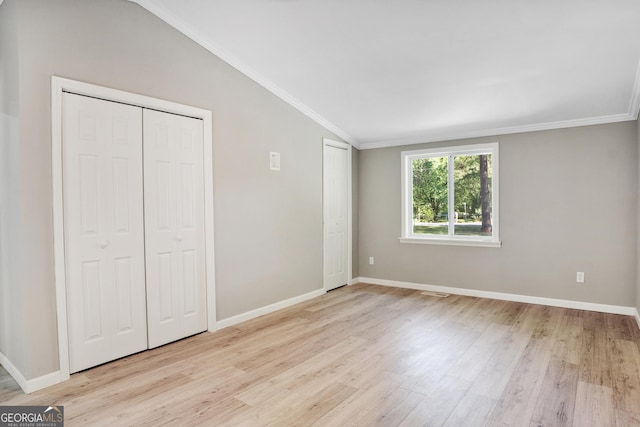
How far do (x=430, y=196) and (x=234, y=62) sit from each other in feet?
10.8

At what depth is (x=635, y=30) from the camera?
8.13ft

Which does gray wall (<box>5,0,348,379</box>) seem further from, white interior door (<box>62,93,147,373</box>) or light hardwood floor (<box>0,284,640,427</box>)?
light hardwood floor (<box>0,284,640,427</box>)

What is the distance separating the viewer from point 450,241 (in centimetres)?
507

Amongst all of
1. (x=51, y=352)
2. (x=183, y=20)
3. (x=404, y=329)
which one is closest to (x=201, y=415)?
(x=51, y=352)

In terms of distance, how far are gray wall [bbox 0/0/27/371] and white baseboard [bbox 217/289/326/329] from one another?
161cm

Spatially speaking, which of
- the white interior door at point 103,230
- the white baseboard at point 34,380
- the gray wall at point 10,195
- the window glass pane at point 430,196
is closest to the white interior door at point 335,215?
the window glass pane at point 430,196

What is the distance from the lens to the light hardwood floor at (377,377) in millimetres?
2119

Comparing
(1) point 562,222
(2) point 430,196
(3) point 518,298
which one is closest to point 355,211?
(2) point 430,196

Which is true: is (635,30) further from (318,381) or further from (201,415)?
(201,415)

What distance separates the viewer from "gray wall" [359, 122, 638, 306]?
400cm

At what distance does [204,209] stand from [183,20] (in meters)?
1.72

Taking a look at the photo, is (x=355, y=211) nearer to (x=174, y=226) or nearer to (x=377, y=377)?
(x=174, y=226)

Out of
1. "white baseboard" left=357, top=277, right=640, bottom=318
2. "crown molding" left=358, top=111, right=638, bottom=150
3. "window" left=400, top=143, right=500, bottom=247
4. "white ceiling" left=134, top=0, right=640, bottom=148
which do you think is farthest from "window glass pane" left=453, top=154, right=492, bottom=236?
"white baseboard" left=357, top=277, right=640, bottom=318

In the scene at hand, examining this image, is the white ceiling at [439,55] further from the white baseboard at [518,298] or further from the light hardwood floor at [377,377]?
the light hardwood floor at [377,377]
